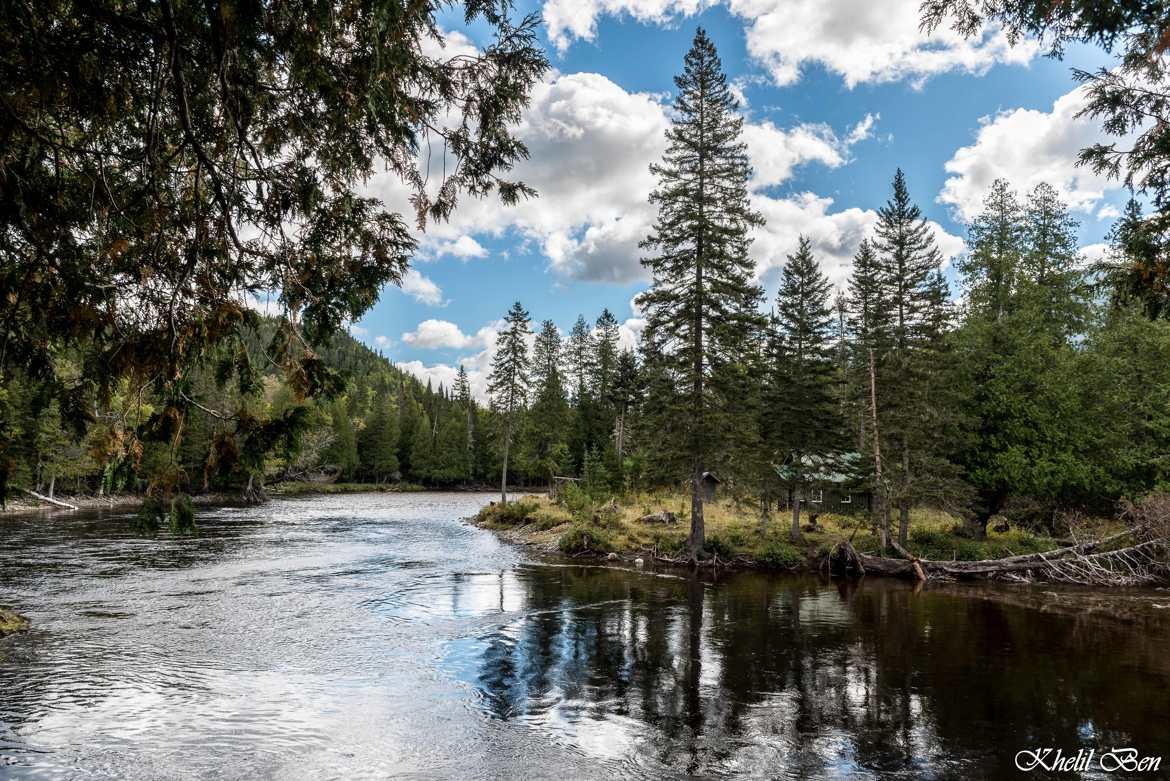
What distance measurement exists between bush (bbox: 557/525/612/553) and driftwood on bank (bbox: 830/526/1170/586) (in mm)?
10319

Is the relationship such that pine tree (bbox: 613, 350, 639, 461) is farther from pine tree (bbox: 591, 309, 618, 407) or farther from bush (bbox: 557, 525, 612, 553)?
bush (bbox: 557, 525, 612, 553)

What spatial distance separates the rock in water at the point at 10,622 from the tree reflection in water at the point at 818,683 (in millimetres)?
10624

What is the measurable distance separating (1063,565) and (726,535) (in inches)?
522

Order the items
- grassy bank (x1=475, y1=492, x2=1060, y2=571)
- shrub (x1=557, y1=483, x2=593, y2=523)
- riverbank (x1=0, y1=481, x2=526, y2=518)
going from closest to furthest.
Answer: grassy bank (x1=475, y1=492, x2=1060, y2=571)
shrub (x1=557, y1=483, x2=593, y2=523)
riverbank (x1=0, y1=481, x2=526, y2=518)

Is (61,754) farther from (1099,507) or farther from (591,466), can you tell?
(1099,507)

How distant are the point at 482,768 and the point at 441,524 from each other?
A: 37.8 m

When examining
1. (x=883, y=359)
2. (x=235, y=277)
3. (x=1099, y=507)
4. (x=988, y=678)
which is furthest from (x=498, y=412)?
(x=235, y=277)

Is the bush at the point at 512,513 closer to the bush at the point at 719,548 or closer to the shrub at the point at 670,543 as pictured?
the shrub at the point at 670,543

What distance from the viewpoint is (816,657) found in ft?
46.9

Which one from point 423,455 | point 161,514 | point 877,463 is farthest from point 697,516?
point 423,455

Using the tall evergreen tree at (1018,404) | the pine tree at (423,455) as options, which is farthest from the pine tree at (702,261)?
the pine tree at (423,455)

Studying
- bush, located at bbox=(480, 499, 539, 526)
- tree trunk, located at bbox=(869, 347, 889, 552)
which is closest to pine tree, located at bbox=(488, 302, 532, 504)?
bush, located at bbox=(480, 499, 539, 526)

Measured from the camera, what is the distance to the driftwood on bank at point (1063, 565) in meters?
23.8

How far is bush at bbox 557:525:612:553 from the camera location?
29781 millimetres
